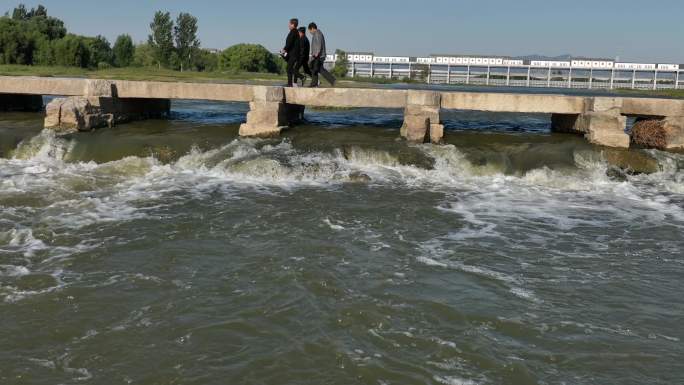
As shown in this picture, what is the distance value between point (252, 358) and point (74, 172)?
399 inches

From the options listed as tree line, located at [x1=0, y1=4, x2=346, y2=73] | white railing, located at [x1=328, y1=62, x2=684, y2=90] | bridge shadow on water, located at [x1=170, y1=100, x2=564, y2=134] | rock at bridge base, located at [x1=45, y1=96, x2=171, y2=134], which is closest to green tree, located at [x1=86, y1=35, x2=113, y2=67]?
tree line, located at [x1=0, y1=4, x2=346, y2=73]

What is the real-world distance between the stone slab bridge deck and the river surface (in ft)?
3.52

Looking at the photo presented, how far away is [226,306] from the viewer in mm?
6922

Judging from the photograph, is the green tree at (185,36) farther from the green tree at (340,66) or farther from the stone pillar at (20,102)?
the stone pillar at (20,102)

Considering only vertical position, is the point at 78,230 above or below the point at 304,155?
below

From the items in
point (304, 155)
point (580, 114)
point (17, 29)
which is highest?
point (17, 29)

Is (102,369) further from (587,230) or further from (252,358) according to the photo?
(587,230)

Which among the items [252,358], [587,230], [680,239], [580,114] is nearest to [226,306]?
[252,358]

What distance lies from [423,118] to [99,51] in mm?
85273

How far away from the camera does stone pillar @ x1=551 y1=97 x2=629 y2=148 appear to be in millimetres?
16156

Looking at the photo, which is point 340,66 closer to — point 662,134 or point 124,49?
point 124,49

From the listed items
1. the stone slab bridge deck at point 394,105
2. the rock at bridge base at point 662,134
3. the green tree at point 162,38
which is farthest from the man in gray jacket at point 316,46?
the green tree at point 162,38

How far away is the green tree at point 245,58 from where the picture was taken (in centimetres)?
11644

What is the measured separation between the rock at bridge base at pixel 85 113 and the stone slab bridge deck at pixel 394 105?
0.03 metres
